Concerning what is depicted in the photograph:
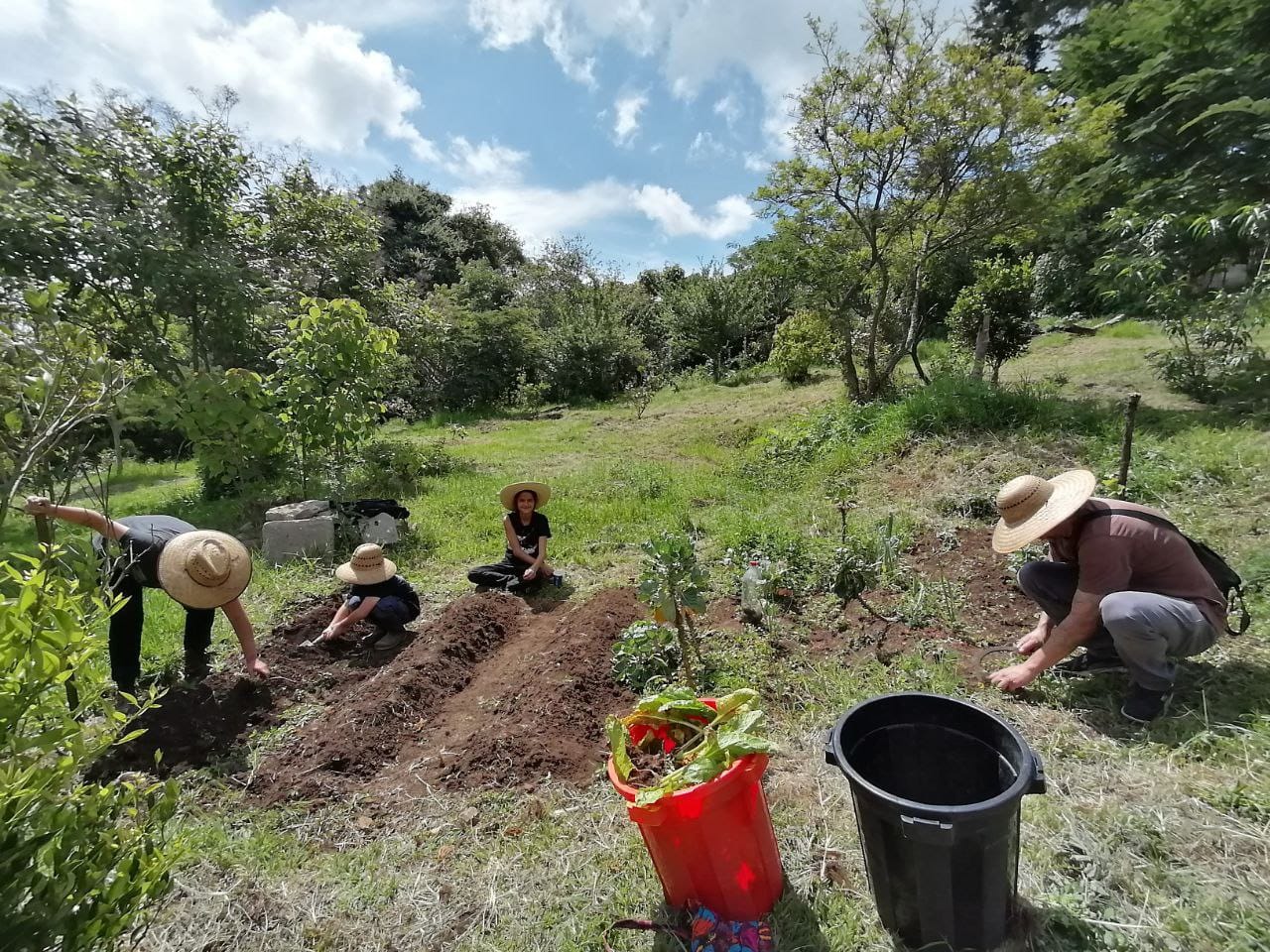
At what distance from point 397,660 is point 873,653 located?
2709 millimetres

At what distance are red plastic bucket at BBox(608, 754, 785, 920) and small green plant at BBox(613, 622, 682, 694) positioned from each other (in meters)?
1.39

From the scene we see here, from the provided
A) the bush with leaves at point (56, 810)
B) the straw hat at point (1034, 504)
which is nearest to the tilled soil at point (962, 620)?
the straw hat at point (1034, 504)

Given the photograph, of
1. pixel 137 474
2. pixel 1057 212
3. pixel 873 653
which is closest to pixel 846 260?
pixel 1057 212

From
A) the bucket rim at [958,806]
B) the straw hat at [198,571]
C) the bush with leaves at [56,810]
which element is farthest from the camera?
the straw hat at [198,571]

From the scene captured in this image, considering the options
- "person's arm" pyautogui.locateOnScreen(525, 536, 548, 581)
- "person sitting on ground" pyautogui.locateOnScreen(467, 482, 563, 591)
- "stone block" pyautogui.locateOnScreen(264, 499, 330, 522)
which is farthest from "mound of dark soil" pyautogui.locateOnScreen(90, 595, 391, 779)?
"stone block" pyautogui.locateOnScreen(264, 499, 330, 522)

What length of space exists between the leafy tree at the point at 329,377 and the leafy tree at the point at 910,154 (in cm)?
552

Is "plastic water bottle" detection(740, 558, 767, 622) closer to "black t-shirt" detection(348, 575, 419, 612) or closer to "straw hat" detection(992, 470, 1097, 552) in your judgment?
"straw hat" detection(992, 470, 1097, 552)

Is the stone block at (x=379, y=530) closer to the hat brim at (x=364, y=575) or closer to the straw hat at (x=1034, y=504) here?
the hat brim at (x=364, y=575)

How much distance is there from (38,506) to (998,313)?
9878mm

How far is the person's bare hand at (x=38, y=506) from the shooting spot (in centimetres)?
232

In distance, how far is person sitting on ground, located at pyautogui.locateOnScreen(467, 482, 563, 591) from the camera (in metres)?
4.73

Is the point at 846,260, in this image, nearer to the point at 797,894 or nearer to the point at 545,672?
the point at 545,672

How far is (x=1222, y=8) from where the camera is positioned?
23.7 feet

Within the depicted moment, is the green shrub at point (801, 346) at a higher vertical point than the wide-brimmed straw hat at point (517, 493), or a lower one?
higher
